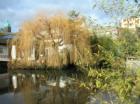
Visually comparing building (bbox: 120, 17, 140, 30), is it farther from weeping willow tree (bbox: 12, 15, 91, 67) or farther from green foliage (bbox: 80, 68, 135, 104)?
weeping willow tree (bbox: 12, 15, 91, 67)

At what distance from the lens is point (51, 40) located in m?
29.5


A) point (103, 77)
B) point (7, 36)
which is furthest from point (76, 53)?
point (103, 77)

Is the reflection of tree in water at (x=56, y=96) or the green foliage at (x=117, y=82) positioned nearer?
the green foliage at (x=117, y=82)

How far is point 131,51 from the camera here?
11.3ft

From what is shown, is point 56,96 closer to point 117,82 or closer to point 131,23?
point 117,82

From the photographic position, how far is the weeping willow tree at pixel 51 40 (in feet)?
92.2

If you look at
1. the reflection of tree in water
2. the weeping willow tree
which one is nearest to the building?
the reflection of tree in water

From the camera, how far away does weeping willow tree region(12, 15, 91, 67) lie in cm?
2809

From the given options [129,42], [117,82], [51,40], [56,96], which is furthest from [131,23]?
[51,40]

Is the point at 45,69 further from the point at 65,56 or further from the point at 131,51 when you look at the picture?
the point at 131,51

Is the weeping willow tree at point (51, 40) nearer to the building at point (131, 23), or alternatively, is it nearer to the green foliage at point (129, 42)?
the green foliage at point (129, 42)

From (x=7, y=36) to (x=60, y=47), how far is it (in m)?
9.94

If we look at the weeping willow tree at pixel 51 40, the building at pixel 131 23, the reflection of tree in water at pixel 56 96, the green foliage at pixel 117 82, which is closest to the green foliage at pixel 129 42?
the building at pixel 131 23

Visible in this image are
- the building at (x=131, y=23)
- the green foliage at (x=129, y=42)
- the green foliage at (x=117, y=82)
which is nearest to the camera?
the building at (x=131, y=23)
